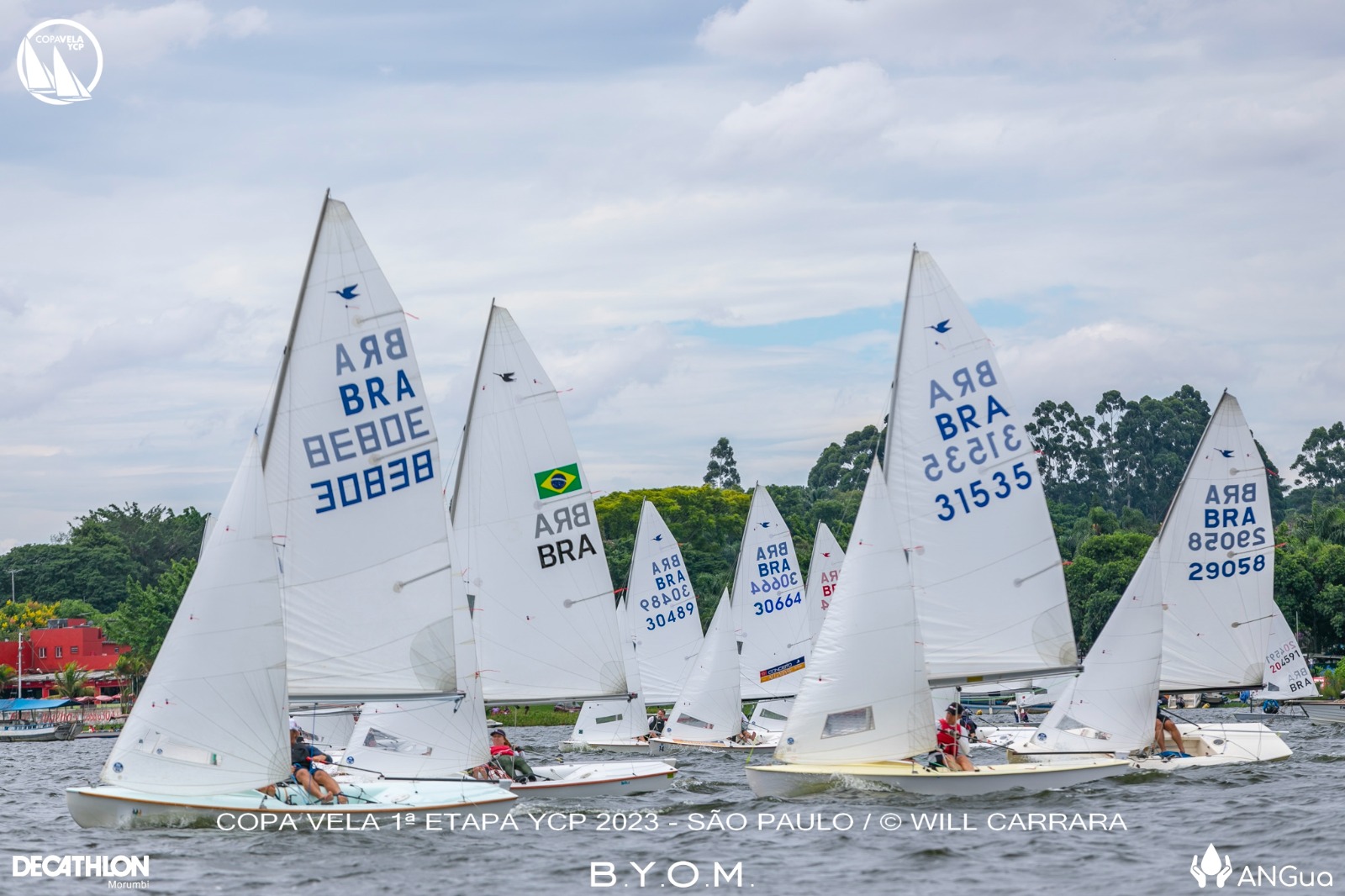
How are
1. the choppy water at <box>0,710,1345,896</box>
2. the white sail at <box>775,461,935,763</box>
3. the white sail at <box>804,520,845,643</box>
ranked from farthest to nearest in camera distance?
the white sail at <box>804,520,845,643</box>, the white sail at <box>775,461,935,763</box>, the choppy water at <box>0,710,1345,896</box>

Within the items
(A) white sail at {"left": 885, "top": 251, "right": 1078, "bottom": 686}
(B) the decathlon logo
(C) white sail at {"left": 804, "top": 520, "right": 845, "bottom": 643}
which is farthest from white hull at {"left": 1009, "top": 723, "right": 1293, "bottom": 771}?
(B) the decathlon logo

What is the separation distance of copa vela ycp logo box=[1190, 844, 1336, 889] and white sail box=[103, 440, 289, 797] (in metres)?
12.7

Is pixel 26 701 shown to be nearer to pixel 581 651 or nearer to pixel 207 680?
pixel 581 651

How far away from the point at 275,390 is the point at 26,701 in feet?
207

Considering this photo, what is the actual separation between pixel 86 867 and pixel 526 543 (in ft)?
39.3

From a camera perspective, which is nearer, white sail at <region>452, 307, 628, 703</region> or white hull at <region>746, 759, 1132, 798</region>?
white hull at <region>746, 759, 1132, 798</region>

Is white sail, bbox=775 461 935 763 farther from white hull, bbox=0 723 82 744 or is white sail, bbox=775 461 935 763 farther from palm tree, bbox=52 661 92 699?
palm tree, bbox=52 661 92 699

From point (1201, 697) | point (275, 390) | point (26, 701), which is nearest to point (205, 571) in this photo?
point (275, 390)

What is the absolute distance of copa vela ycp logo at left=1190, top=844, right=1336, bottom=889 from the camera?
1769 cm

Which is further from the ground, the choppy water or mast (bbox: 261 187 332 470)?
mast (bbox: 261 187 332 470)

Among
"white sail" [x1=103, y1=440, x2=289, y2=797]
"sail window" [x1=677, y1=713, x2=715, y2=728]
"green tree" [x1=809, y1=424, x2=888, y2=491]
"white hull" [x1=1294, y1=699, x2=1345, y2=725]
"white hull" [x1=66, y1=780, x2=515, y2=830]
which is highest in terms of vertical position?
"green tree" [x1=809, y1=424, x2=888, y2=491]

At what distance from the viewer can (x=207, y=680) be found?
20.7 metres

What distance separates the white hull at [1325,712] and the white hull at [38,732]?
2011 inches

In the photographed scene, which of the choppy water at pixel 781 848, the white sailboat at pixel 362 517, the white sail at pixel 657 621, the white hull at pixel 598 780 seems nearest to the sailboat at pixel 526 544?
the white hull at pixel 598 780
